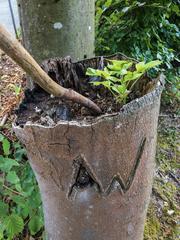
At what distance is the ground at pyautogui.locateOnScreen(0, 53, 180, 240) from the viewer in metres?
1.24

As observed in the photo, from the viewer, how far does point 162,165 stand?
146 centimetres

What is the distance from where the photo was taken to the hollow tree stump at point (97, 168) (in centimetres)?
61

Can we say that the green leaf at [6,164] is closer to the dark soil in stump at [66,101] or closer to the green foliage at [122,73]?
the dark soil in stump at [66,101]

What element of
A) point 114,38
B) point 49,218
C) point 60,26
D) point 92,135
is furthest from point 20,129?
point 114,38

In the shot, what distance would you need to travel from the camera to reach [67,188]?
68 centimetres

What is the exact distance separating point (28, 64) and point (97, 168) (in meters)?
0.24

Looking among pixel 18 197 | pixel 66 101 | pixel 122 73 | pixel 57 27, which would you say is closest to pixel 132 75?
pixel 122 73

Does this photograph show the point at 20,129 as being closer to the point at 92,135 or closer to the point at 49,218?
the point at 92,135

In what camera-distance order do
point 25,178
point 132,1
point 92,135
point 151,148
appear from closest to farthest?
point 92,135, point 151,148, point 25,178, point 132,1

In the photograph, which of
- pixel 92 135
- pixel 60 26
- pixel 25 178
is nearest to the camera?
pixel 92 135

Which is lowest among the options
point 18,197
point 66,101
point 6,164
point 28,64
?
point 18,197

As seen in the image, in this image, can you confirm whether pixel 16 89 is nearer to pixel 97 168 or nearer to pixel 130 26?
pixel 130 26

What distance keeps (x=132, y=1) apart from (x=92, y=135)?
1007mm

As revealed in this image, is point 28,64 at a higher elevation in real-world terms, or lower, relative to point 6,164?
higher
